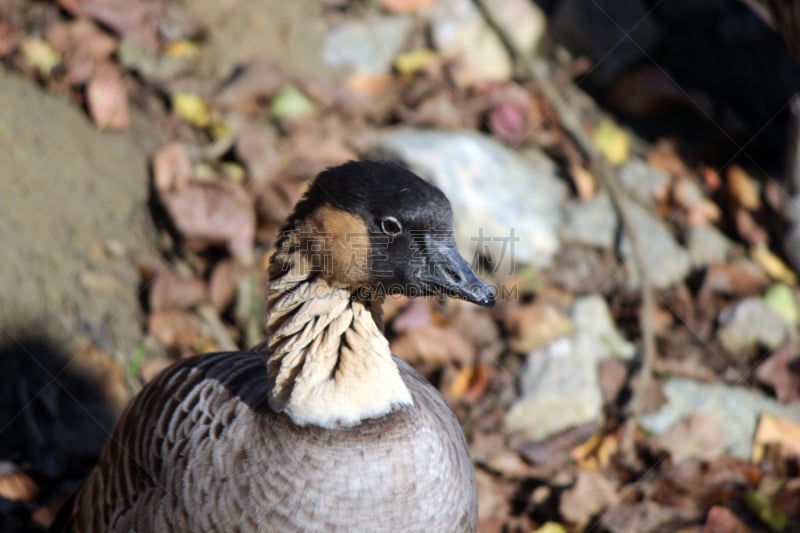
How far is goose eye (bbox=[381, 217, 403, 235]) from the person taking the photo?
2812 millimetres

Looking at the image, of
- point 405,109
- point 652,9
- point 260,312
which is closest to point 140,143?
point 260,312

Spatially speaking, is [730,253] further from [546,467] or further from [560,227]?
[546,467]

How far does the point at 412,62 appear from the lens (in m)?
6.36

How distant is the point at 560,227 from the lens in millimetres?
5625

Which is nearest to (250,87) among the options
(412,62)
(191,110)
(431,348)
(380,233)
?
(191,110)

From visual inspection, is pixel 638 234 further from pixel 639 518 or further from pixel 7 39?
pixel 7 39

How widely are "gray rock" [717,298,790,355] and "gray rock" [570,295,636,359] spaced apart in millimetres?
619

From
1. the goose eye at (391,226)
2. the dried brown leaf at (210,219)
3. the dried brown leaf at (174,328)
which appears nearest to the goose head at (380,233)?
the goose eye at (391,226)

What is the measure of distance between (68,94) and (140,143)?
1.81ft

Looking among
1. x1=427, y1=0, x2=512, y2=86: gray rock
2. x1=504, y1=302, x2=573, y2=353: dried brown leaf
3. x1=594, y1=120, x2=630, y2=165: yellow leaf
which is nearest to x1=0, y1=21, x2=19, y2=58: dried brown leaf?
x1=427, y1=0, x2=512, y2=86: gray rock

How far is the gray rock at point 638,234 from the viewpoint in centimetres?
556

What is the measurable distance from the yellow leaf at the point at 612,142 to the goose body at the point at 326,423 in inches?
141

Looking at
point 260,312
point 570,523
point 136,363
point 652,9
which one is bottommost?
point 136,363

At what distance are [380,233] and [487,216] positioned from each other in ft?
8.65
